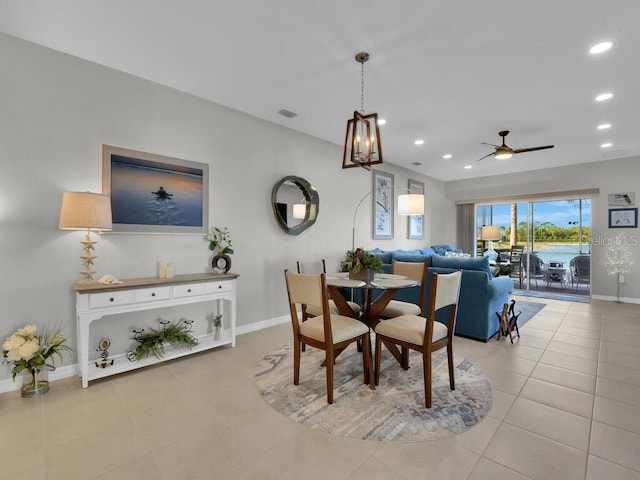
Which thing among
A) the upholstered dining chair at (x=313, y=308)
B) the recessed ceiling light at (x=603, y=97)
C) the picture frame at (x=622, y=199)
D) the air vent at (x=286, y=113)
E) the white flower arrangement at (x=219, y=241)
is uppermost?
the air vent at (x=286, y=113)

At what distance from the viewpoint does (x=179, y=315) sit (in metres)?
3.34

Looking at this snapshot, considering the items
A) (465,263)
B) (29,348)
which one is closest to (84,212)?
(29,348)

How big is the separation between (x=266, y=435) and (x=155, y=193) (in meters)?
2.49

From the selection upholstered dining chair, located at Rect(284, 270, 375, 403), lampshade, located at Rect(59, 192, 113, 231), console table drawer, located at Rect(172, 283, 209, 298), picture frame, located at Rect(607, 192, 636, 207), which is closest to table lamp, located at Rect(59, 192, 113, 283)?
lampshade, located at Rect(59, 192, 113, 231)

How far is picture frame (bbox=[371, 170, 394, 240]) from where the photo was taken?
595cm

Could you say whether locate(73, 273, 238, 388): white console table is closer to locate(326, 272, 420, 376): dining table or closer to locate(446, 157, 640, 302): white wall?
locate(326, 272, 420, 376): dining table

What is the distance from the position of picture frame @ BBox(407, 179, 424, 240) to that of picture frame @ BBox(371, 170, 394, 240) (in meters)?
0.76

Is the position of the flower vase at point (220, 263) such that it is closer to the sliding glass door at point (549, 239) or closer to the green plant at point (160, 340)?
the green plant at point (160, 340)

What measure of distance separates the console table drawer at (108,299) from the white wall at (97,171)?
0.39 metres

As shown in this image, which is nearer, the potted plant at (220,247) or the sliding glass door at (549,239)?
the potted plant at (220,247)

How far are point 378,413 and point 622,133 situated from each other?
18.1ft

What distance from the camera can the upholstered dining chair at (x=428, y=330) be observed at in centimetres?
220

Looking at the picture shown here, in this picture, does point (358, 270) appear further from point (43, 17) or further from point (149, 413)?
point (43, 17)

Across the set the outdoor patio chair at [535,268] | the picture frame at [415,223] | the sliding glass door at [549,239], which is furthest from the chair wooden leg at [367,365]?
the outdoor patio chair at [535,268]
